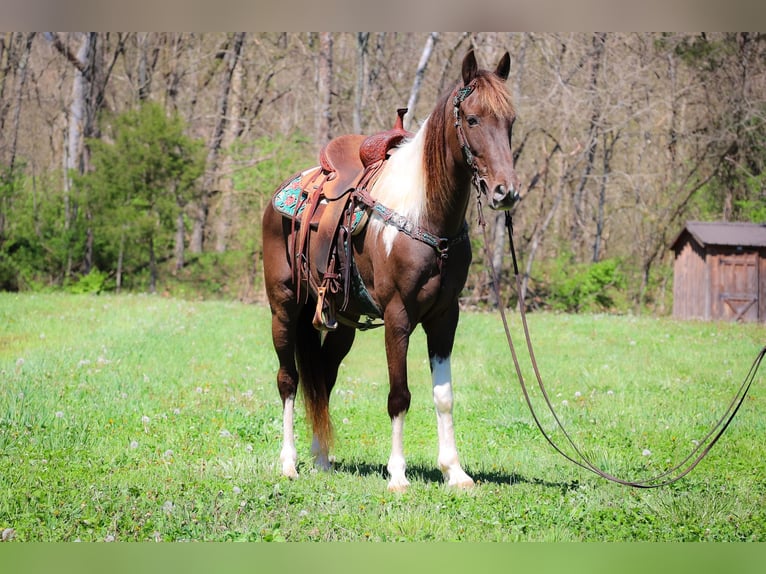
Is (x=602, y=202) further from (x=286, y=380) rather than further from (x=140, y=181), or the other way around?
(x=286, y=380)

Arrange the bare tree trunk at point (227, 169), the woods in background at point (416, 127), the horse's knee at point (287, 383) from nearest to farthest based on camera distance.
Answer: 1. the horse's knee at point (287, 383)
2. the woods in background at point (416, 127)
3. the bare tree trunk at point (227, 169)

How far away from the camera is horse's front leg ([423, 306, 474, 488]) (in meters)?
5.22

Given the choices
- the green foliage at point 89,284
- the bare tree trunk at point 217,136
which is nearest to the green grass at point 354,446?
the green foliage at point 89,284

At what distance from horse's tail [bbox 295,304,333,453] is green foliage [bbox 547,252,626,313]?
15820 millimetres

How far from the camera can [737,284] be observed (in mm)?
17891

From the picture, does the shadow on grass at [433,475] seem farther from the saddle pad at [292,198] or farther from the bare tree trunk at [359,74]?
the bare tree trunk at [359,74]

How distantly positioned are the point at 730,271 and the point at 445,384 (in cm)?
1452

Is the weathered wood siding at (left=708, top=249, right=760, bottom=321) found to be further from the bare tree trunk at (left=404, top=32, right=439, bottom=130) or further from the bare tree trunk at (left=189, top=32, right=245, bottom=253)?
the bare tree trunk at (left=189, top=32, right=245, bottom=253)

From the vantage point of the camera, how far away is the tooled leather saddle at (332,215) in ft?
18.4

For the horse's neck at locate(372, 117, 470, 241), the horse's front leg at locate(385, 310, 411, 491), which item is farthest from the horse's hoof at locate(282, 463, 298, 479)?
the horse's neck at locate(372, 117, 470, 241)

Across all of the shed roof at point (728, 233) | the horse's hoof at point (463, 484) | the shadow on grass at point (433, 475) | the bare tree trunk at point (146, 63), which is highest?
the bare tree trunk at point (146, 63)

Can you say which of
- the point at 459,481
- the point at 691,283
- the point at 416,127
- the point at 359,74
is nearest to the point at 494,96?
the point at 459,481

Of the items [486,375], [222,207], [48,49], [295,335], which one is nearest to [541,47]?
[222,207]

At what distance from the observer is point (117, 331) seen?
12.8m
